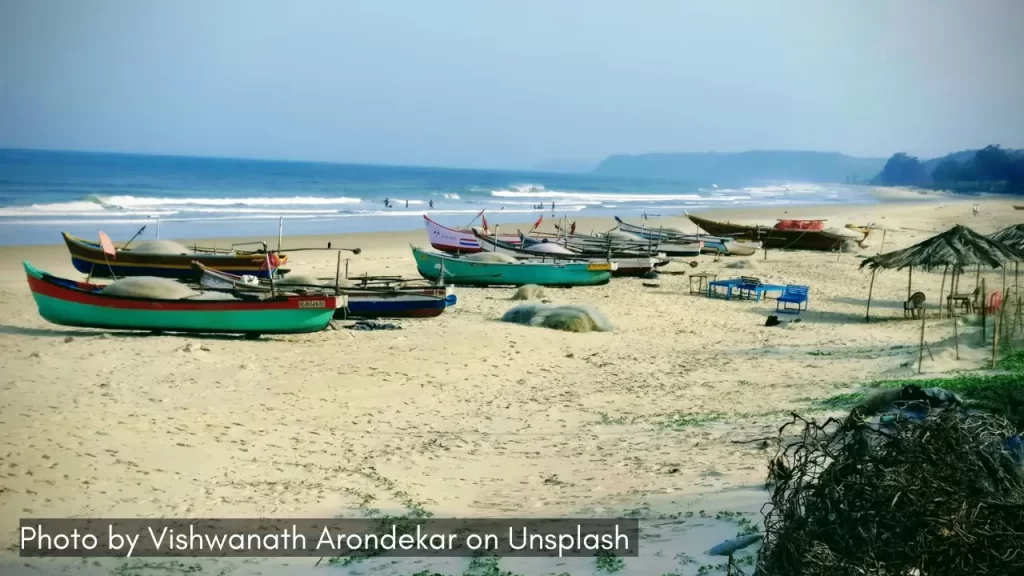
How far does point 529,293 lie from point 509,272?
1811 mm

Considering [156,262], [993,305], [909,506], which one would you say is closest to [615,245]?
[156,262]

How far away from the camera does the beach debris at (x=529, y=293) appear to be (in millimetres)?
19312

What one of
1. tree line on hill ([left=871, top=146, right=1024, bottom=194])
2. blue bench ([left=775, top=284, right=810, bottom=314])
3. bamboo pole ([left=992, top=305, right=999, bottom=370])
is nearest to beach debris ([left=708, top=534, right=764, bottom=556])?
bamboo pole ([left=992, top=305, right=999, bottom=370])

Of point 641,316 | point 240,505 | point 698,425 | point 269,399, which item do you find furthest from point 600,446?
point 641,316

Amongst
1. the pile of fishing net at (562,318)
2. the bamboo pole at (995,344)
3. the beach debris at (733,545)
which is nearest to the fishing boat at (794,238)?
the pile of fishing net at (562,318)

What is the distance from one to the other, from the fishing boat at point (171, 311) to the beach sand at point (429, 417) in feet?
0.90

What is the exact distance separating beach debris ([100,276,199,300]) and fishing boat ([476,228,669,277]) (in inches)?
408

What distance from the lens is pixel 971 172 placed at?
8381 cm

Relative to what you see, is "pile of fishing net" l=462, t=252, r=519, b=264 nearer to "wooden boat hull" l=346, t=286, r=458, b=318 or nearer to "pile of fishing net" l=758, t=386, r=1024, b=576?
"wooden boat hull" l=346, t=286, r=458, b=318

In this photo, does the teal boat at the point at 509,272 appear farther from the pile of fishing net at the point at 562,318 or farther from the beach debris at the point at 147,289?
the beach debris at the point at 147,289

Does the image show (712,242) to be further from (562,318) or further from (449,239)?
(562,318)

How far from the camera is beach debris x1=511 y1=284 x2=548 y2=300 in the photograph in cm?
1931

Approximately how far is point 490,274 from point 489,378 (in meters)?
9.68

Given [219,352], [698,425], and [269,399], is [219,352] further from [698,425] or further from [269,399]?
[698,425]
